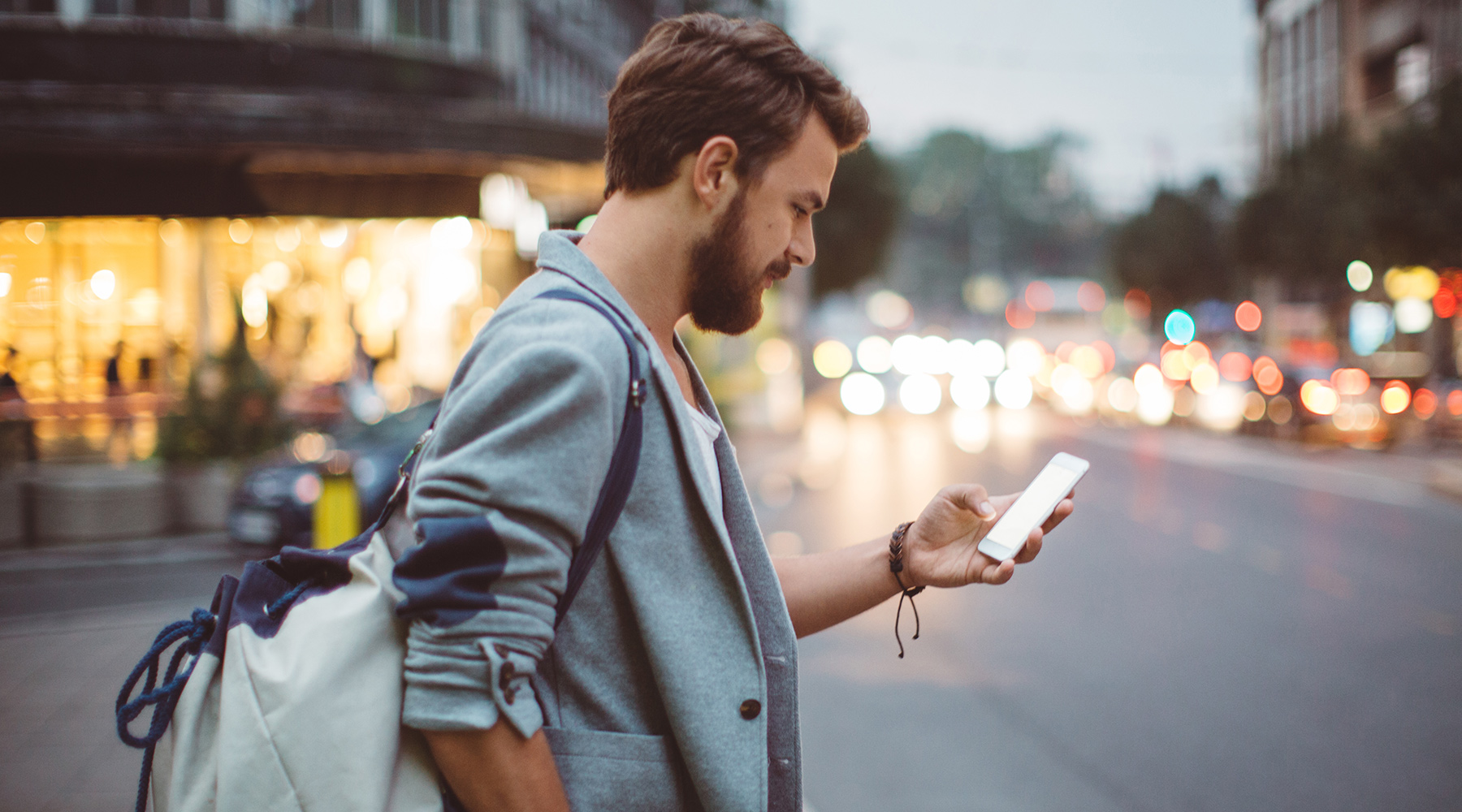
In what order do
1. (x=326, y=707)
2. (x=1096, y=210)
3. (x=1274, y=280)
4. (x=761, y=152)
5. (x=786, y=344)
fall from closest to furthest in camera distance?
(x=326, y=707)
(x=761, y=152)
(x=786, y=344)
(x=1274, y=280)
(x=1096, y=210)

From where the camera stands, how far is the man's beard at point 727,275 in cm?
150

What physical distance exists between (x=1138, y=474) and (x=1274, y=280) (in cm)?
3438

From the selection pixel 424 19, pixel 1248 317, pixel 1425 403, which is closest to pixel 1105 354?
pixel 1425 403

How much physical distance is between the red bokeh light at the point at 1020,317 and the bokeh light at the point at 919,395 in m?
12.3

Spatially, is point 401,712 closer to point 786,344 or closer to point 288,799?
point 288,799

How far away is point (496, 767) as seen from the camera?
1.26 metres

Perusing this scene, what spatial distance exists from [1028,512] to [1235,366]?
23351 mm

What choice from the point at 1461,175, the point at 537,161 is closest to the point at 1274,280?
the point at 1461,175

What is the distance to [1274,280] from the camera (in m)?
45.1

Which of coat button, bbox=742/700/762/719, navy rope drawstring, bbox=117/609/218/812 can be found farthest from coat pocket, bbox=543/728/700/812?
navy rope drawstring, bbox=117/609/218/812

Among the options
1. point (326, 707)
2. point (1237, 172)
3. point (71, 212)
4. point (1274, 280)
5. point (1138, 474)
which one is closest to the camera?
point (326, 707)

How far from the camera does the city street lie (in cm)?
448

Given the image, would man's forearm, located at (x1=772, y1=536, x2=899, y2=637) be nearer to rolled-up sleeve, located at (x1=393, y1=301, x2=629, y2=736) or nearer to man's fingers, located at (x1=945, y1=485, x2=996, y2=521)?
man's fingers, located at (x1=945, y1=485, x2=996, y2=521)

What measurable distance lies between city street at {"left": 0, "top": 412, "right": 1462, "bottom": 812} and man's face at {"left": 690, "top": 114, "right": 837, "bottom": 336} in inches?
125
